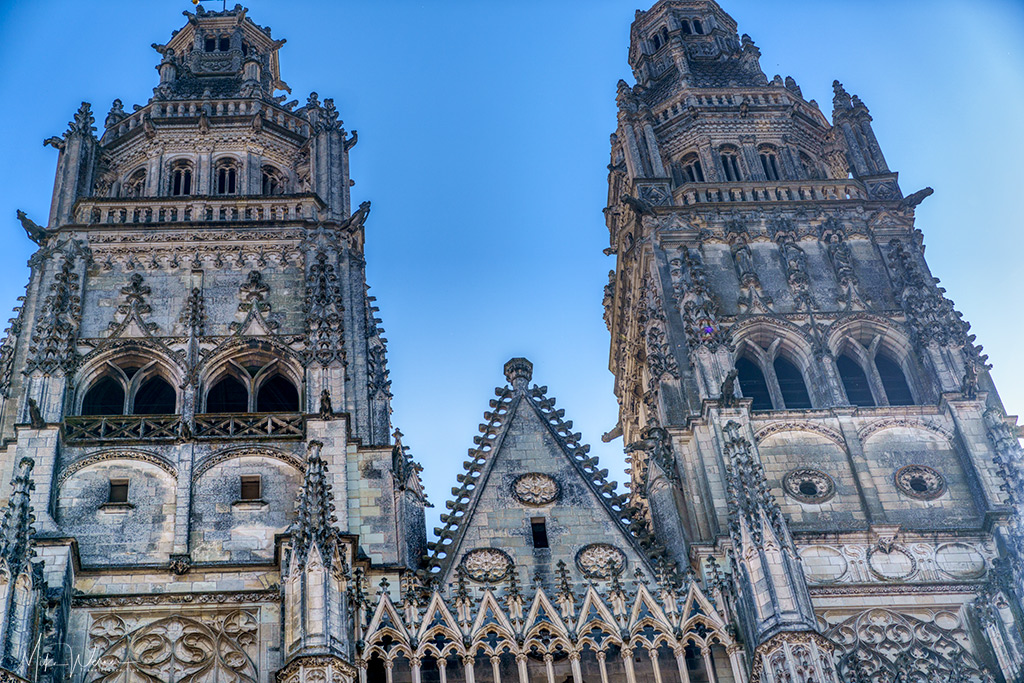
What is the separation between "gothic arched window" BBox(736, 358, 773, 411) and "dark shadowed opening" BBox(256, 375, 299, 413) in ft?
27.5

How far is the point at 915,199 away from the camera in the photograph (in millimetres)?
35594

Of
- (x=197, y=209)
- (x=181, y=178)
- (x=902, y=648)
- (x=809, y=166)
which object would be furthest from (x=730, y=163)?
(x=902, y=648)

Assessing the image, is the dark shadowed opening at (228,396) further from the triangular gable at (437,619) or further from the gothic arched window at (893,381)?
the gothic arched window at (893,381)

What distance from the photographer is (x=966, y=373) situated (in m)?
31.0

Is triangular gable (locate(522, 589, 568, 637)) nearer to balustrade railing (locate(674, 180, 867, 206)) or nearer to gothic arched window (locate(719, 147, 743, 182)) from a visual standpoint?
balustrade railing (locate(674, 180, 867, 206))

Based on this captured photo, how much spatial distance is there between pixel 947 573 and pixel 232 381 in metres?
13.4

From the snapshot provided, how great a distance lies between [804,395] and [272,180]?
13.4 metres

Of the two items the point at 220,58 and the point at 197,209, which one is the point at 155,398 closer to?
the point at 197,209

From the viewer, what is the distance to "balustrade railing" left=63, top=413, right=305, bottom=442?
29.2m

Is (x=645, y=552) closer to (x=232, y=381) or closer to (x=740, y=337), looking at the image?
(x=740, y=337)

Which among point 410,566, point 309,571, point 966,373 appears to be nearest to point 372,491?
point 410,566

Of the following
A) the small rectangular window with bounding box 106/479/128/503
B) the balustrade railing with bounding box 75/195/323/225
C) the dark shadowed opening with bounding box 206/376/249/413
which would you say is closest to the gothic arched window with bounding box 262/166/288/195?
the balustrade railing with bounding box 75/195/323/225

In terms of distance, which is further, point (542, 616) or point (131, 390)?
point (131, 390)

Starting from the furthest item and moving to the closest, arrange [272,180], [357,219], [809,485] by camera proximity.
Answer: [272,180], [357,219], [809,485]
